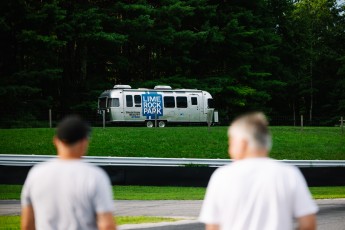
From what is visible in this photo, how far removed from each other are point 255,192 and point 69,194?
1.04 meters

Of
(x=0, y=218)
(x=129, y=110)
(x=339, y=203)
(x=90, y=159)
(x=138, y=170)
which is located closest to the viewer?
(x=0, y=218)

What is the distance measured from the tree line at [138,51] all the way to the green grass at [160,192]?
21.2m

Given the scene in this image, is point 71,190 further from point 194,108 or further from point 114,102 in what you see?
point 194,108

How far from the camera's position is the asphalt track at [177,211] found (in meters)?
11.2

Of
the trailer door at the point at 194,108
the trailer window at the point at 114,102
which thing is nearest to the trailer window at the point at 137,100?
the trailer window at the point at 114,102

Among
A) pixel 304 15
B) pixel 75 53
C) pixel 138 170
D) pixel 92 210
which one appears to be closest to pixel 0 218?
pixel 138 170

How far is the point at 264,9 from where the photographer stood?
213ft

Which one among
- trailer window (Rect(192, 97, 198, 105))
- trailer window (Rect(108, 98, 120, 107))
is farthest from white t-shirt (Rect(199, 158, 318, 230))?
trailer window (Rect(192, 97, 198, 105))

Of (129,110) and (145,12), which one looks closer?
(129,110)

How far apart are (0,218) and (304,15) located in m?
70.9

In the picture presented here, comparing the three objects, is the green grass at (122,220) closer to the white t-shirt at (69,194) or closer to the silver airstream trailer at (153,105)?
the white t-shirt at (69,194)

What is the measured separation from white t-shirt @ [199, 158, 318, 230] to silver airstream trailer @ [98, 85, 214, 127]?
39.6 metres

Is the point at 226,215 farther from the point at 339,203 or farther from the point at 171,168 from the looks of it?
the point at 171,168

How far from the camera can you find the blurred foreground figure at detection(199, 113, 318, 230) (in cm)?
383
